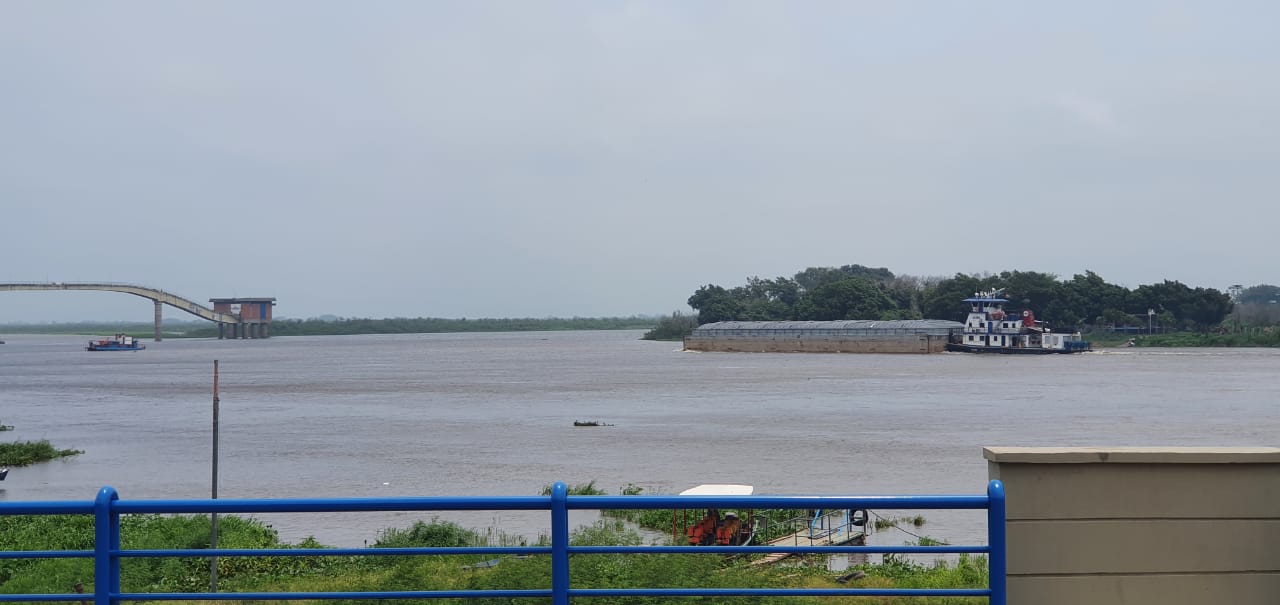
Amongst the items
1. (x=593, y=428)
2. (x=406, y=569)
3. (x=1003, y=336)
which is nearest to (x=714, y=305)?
(x=1003, y=336)

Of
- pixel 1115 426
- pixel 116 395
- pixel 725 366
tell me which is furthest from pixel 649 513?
pixel 725 366

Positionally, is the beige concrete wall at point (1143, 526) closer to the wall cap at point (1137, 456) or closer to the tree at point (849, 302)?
the wall cap at point (1137, 456)

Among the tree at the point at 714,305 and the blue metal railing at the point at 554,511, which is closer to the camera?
the blue metal railing at the point at 554,511

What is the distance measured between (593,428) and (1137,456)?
37.2 meters

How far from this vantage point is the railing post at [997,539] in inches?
191

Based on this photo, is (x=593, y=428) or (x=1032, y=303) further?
(x=1032, y=303)

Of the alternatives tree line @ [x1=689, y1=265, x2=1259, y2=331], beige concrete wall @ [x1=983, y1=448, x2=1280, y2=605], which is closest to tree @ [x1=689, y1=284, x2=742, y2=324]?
tree line @ [x1=689, y1=265, x2=1259, y2=331]

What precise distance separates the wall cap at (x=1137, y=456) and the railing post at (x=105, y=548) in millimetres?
4051

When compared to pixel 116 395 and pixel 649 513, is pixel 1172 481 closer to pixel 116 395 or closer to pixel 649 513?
pixel 649 513

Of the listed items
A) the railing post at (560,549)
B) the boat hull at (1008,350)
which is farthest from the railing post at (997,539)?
the boat hull at (1008,350)

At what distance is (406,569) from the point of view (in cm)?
959

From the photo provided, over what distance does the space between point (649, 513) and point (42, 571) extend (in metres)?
10.3

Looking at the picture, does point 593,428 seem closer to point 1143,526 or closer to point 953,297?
point 1143,526

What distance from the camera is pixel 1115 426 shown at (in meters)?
40.8
